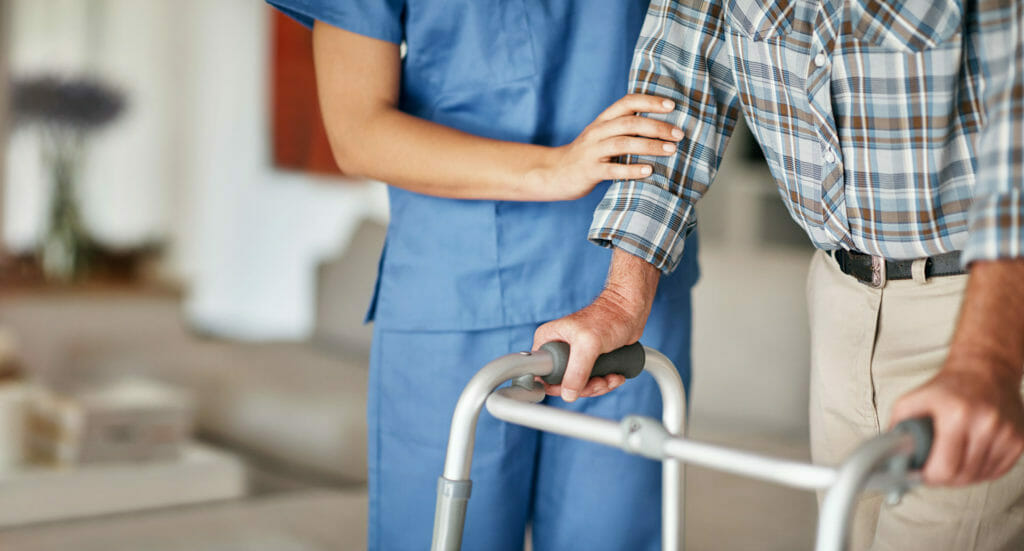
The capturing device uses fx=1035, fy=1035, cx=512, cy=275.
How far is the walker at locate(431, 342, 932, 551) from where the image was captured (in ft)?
2.18

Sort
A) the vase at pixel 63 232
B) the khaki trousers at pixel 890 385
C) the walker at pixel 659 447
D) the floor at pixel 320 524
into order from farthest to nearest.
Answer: the vase at pixel 63 232 < the floor at pixel 320 524 < the khaki trousers at pixel 890 385 < the walker at pixel 659 447

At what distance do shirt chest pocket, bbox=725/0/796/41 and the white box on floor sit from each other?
1.79 m

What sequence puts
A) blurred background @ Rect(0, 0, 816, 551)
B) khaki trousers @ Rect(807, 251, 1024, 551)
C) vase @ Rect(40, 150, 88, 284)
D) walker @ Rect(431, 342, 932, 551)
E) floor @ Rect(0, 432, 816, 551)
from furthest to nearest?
1. vase @ Rect(40, 150, 88, 284)
2. blurred background @ Rect(0, 0, 816, 551)
3. floor @ Rect(0, 432, 816, 551)
4. khaki trousers @ Rect(807, 251, 1024, 551)
5. walker @ Rect(431, 342, 932, 551)

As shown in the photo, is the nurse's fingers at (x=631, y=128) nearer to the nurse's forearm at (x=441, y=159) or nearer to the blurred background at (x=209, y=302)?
the nurse's forearm at (x=441, y=159)

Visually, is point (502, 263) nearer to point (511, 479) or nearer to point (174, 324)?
point (511, 479)

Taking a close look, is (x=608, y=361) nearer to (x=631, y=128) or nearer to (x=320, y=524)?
(x=631, y=128)

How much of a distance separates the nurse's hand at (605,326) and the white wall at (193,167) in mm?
3994

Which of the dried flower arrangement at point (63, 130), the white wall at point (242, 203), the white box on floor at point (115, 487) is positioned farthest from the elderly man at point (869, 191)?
the dried flower arrangement at point (63, 130)

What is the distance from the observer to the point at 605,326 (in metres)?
1.01

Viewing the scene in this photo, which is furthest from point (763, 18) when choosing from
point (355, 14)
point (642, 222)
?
point (355, 14)

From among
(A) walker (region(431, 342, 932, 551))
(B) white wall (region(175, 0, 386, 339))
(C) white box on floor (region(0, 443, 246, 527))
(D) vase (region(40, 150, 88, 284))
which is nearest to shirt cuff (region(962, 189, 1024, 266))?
(A) walker (region(431, 342, 932, 551))

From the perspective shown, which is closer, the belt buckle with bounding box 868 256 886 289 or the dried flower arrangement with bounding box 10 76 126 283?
the belt buckle with bounding box 868 256 886 289

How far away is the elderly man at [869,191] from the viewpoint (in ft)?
2.71

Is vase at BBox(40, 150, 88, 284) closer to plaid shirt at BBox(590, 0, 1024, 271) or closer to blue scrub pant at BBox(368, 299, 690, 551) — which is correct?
blue scrub pant at BBox(368, 299, 690, 551)
